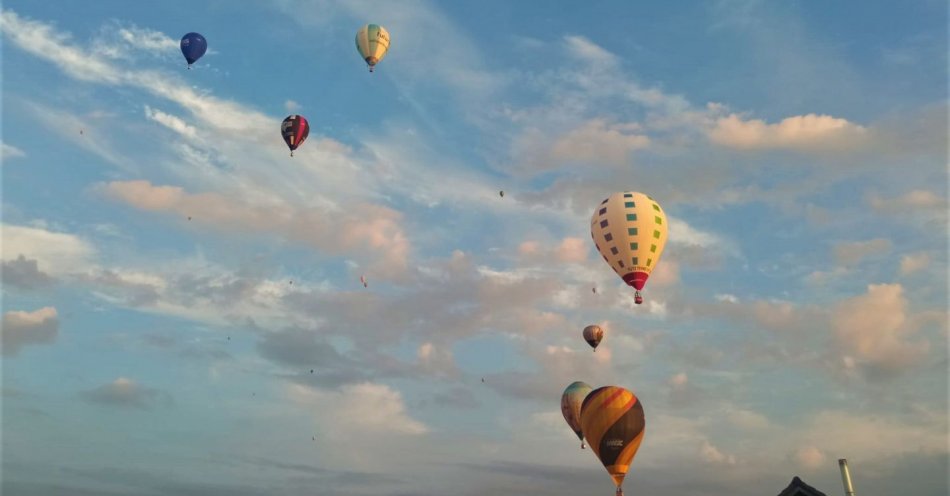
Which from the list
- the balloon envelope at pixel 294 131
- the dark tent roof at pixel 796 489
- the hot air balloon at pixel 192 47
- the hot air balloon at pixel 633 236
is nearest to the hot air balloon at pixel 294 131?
the balloon envelope at pixel 294 131

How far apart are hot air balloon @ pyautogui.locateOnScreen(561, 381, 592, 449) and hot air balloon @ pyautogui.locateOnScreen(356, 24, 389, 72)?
1513 inches

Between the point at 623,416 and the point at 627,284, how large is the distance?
36.0ft

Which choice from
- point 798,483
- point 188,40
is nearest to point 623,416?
point 798,483

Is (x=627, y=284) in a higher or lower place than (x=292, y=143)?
lower

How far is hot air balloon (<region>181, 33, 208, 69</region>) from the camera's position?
7538 cm

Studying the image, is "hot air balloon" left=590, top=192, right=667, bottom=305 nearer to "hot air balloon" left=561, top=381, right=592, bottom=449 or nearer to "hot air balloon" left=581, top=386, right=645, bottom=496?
"hot air balloon" left=581, top=386, right=645, bottom=496

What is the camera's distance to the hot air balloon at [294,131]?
7625 centimetres

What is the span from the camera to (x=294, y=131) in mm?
76312

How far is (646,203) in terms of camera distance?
60969 millimetres

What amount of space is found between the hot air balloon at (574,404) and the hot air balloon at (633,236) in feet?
55.6

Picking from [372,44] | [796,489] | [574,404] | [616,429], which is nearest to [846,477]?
[796,489]

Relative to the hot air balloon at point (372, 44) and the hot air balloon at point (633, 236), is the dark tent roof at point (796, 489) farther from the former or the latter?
the hot air balloon at point (372, 44)

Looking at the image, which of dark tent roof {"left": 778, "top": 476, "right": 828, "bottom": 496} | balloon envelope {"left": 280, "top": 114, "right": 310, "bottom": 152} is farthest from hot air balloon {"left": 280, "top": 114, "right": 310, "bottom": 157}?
dark tent roof {"left": 778, "top": 476, "right": 828, "bottom": 496}

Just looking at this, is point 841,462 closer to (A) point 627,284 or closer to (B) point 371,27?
(A) point 627,284
